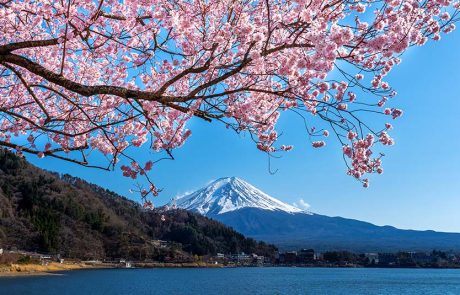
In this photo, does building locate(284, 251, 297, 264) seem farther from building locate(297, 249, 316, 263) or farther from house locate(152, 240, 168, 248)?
house locate(152, 240, 168, 248)

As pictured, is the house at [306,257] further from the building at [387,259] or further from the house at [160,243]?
the house at [160,243]

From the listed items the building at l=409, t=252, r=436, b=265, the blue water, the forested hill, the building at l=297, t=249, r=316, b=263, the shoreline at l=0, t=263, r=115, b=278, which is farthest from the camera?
the building at l=297, t=249, r=316, b=263

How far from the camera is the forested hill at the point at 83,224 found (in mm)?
70375

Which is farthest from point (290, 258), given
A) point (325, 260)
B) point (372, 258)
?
point (372, 258)

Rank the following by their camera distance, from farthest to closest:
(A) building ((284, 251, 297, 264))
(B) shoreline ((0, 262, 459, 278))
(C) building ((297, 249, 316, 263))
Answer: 1. (C) building ((297, 249, 316, 263))
2. (A) building ((284, 251, 297, 264))
3. (B) shoreline ((0, 262, 459, 278))

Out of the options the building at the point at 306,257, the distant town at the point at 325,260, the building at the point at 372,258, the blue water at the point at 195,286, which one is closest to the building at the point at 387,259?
the distant town at the point at 325,260

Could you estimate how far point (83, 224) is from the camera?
8050 centimetres

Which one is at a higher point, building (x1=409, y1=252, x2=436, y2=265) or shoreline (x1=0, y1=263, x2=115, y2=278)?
building (x1=409, y1=252, x2=436, y2=265)

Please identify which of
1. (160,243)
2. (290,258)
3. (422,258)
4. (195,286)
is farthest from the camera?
(422,258)

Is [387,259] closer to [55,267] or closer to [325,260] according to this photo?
[325,260]

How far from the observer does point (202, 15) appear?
394 centimetres

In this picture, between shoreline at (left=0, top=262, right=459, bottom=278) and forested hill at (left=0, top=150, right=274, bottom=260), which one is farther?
forested hill at (left=0, top=150, right=274, bottom=260)

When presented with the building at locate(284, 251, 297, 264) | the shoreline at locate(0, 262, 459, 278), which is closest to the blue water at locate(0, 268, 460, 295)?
the shoreline at locate(0, 262, 459, 278)

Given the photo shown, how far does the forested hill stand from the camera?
70375mm
